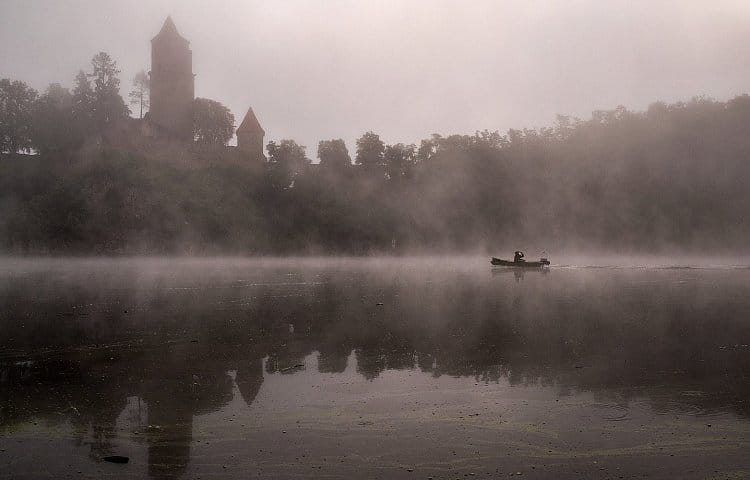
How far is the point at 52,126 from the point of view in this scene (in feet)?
333

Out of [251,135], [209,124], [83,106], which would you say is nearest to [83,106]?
[83,106]

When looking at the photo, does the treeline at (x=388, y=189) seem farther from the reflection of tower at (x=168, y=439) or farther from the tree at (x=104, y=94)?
the reflection of tower at (x=168, y=439)

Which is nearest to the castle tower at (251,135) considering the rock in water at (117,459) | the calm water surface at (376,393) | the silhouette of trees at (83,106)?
the silhouette of trees at (83,106)

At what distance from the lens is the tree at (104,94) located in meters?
104

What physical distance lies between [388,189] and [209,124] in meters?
35.0

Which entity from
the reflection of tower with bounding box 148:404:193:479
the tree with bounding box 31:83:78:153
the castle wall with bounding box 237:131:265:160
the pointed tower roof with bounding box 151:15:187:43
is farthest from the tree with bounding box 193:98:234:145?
the reflection of tower with bounding box 148:404:193:479

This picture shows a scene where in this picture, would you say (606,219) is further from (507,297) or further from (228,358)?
(228,358)

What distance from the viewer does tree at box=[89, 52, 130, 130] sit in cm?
10450

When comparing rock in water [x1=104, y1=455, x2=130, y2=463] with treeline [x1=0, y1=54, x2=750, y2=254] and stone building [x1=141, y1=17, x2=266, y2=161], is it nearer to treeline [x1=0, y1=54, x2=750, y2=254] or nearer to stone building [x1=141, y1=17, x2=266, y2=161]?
treeline [x1=0, y1=54, x2=750, y2=254]

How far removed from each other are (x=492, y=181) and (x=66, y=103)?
2953 inches

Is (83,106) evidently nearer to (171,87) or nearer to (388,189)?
(171,87)

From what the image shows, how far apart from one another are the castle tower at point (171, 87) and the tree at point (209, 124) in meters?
1.50

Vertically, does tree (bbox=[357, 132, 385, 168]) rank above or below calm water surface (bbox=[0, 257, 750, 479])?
above

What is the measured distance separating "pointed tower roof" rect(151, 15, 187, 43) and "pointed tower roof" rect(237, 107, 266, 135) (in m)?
17.8
